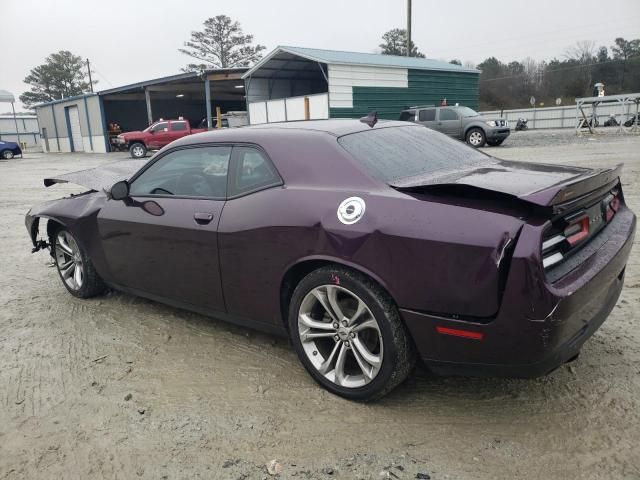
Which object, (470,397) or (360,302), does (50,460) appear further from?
(470,397)

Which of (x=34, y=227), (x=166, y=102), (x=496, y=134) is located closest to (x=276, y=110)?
(x=496, y=134)

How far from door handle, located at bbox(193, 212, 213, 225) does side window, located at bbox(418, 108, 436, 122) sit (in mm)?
17875

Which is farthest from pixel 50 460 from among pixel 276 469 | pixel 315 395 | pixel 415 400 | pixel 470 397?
pixel 470 397

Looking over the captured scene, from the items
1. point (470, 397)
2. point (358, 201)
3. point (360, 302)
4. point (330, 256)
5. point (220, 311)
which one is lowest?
point (470, 397)

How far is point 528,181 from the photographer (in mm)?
2514

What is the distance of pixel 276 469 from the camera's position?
2291 millimetres

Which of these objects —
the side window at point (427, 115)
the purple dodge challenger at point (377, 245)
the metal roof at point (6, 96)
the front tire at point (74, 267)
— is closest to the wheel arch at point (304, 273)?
the purple dodge challenger at point (377, 245)

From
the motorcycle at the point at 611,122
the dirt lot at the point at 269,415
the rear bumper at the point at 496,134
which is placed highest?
the rear bumper at the point at 496,134

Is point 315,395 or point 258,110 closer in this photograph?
point 315,395

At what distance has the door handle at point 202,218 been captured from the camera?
3218 mm

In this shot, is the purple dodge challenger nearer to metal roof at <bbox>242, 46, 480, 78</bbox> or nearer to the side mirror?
the side mirror

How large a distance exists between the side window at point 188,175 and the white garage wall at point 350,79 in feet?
57.7

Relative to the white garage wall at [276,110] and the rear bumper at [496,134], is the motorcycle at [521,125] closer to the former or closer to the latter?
the rear bumper at [496,134]

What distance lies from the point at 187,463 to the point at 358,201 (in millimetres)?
1484
